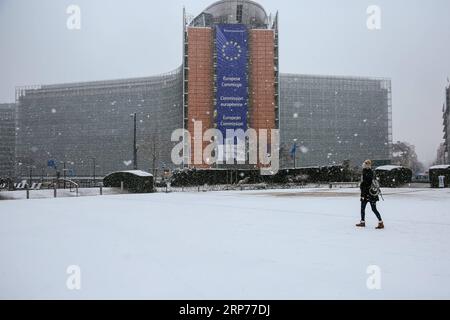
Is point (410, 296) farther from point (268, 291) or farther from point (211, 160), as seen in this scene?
point (211, 160)

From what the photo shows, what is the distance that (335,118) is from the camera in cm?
11262

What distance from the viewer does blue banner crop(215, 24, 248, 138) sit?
71938 millimetres

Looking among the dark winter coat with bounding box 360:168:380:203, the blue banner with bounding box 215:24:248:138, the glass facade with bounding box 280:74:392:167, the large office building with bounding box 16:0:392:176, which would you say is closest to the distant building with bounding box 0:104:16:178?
the large office building with bounding box 16:0:392:176

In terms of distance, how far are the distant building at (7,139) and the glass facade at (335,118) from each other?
3264 inches

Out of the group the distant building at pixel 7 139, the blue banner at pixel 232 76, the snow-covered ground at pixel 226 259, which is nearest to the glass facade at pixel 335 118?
the blue banner at pixel 232 76

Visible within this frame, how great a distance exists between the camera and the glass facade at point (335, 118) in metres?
109

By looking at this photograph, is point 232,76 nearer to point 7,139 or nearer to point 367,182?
point 367,182

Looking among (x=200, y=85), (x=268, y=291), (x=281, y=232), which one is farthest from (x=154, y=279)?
(x=200, y=85)

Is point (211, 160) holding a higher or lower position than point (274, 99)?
lower

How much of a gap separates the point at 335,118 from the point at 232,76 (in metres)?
50.1

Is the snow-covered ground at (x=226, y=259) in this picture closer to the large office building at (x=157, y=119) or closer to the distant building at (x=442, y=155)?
the large office building at (x=157, y=119)

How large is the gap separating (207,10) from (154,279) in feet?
269

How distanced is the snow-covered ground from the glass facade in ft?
326

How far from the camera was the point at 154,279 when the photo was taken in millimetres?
4855
